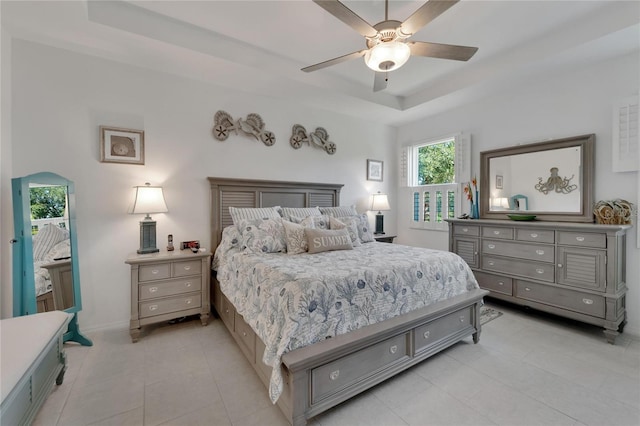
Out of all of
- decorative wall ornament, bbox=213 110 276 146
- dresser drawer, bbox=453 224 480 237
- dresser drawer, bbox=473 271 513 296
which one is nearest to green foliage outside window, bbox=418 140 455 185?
dresser drawer, bbox=453 224 480 237

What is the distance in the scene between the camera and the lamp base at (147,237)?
9.15 ft

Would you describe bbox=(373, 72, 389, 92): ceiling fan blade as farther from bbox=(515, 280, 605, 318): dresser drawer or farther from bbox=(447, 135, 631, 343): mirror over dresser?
bbox=(515, 280, 605, 318): dresser drawer

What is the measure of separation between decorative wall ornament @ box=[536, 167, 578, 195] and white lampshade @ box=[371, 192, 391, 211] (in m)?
1.95

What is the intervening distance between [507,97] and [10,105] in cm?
526

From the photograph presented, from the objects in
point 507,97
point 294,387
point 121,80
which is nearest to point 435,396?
point 294,387

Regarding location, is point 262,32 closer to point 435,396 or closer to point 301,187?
point 301,187

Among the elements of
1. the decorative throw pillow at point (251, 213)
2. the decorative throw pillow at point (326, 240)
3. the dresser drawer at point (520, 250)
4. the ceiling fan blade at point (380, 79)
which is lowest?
the dresser drawer at point (520, 250)

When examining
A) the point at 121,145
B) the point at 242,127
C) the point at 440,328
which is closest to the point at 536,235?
the point at 440,328

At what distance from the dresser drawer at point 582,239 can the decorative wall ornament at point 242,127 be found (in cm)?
344

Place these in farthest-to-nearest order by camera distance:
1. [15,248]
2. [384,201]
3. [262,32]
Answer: [384,201] < [262,32] < [15,248]

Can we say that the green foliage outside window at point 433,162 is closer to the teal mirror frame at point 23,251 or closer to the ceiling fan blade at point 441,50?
the ceiling fan blade at point 441,50

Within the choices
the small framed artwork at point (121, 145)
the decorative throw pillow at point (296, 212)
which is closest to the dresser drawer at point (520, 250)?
the decorative throw pillow at point (296, 212)

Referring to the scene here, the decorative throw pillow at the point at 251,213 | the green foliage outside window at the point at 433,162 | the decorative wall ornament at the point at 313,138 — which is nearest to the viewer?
the decorative throw pillow at the point at 251,213

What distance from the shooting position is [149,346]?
244cm
